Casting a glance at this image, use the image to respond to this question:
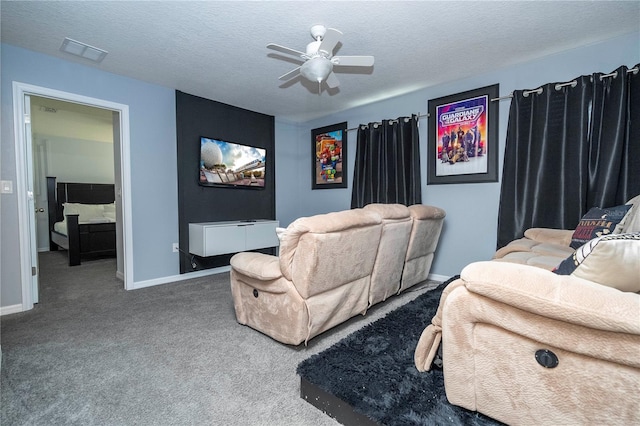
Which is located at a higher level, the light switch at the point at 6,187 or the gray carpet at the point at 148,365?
the light switch at the point at 6,187

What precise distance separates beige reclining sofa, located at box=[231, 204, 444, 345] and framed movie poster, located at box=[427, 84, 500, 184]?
1.33 meters

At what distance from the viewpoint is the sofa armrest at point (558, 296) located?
72 cm

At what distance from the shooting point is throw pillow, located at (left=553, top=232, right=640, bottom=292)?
2.67 feet

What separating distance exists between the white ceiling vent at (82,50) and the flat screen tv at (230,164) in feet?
4.33

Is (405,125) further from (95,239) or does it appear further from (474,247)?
(95,239)

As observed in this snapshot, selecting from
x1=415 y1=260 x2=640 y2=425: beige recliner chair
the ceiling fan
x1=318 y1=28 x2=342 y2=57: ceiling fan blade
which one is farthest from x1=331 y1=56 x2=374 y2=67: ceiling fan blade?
x1=415 y1=260 x2=640 y2=425: beige recliner chair

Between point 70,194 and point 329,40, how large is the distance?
256 inches

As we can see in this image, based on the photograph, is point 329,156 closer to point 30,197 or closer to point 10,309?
point 30,197

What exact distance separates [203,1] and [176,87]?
179 cm

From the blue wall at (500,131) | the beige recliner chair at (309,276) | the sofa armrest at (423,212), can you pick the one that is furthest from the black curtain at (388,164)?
the beige recliner chair at (309,276)

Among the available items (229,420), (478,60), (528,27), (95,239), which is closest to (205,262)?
(95,239)

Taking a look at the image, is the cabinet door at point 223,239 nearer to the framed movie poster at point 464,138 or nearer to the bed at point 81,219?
the bed at point 81,219

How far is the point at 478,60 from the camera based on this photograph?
2.84 meters

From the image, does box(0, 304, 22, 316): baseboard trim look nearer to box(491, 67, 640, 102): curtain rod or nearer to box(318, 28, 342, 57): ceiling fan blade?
box(318, 28, 342, 57): ceiling fan blade
